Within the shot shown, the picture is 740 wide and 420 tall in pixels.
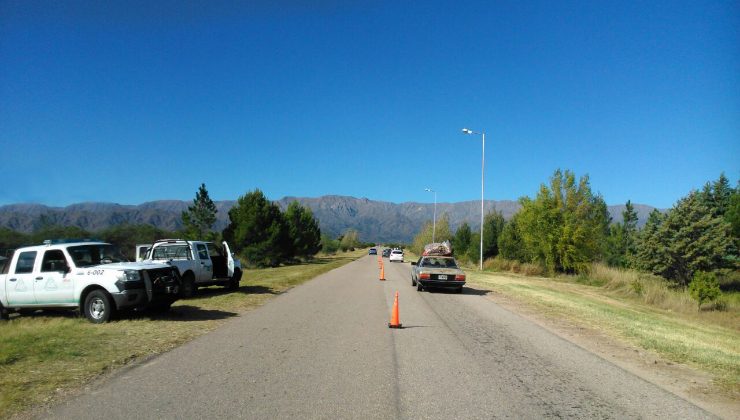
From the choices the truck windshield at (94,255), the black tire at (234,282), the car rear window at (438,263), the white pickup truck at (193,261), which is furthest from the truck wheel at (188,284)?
the car rear window at (438,263)

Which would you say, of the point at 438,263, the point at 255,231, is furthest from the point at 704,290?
the point at 255,231

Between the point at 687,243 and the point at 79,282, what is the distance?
2956cm

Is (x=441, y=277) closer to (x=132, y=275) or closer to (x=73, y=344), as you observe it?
(x=132, y=275)

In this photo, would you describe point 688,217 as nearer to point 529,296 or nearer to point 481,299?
point 529,296

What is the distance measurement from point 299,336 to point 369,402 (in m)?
4.65

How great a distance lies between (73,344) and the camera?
30.1 ft

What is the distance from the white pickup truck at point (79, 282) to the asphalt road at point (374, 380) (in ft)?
7.82

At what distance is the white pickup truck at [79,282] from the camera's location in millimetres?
11812

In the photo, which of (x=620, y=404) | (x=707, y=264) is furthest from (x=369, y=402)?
(x=707, y=264)

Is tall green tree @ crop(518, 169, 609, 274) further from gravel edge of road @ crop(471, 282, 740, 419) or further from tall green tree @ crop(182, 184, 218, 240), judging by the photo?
tall green tree @ crop(182, 184, 218, 240)

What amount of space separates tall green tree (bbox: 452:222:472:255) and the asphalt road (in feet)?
184

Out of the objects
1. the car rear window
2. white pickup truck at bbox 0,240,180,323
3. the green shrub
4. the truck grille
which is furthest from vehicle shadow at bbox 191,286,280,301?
the green shrub

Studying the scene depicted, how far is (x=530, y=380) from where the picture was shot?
701cm

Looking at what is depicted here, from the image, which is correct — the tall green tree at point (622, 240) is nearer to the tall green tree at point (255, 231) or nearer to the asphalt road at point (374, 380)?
the tall green tree at point (255, 231)
